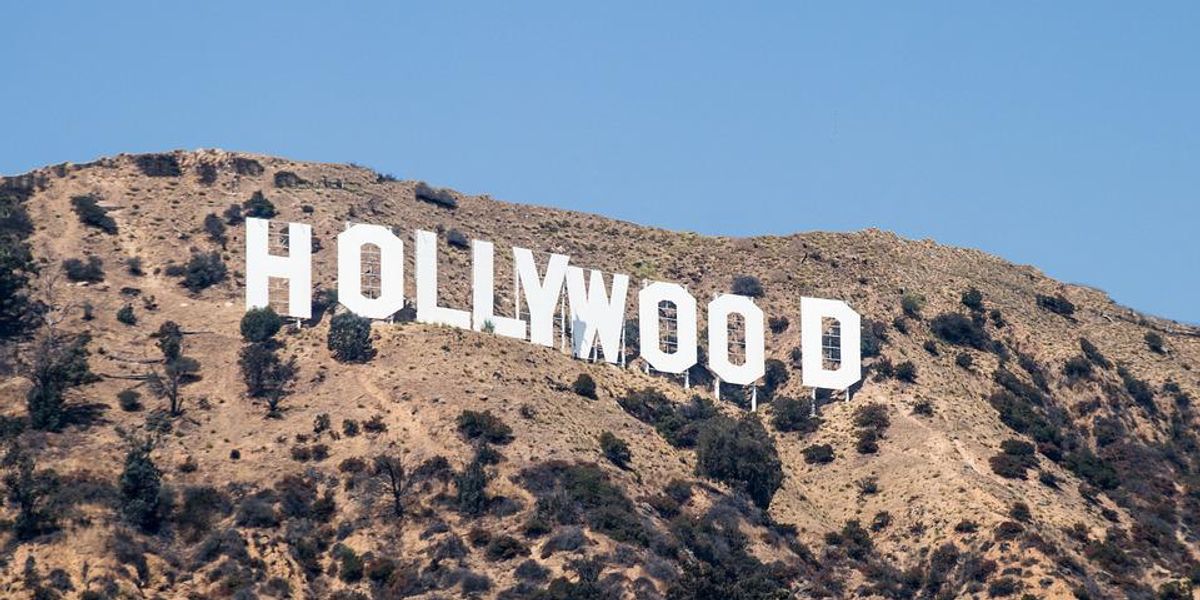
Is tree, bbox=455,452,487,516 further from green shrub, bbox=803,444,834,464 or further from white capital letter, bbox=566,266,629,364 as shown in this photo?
green shrub, bbox=803,444,834,464

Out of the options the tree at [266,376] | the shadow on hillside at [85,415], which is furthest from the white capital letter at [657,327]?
the shadow on hillside at [85,415]

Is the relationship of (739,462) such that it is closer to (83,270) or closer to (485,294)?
(485,294)

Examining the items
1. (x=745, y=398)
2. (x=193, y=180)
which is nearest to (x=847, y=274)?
(x=745, y=398)

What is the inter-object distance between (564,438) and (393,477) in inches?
423

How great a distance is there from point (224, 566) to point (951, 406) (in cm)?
4322

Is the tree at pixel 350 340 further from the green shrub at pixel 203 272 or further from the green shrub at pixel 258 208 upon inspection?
the green shrub at pixel 258 208

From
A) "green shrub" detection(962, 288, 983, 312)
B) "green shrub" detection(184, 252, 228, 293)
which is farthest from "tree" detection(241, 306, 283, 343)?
"green shrub" detection(962, 288, 983, 312)

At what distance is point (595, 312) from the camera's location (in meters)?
123

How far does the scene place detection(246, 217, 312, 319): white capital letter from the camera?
117 meters

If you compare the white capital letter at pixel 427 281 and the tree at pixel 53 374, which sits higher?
the white capital letter at pixel 427 281

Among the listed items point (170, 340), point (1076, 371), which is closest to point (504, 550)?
point (170, 340)

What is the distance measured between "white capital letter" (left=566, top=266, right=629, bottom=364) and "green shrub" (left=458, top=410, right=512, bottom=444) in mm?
14188

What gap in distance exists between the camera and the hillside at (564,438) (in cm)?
9894

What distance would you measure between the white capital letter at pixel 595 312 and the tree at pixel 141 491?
27.9 metres
